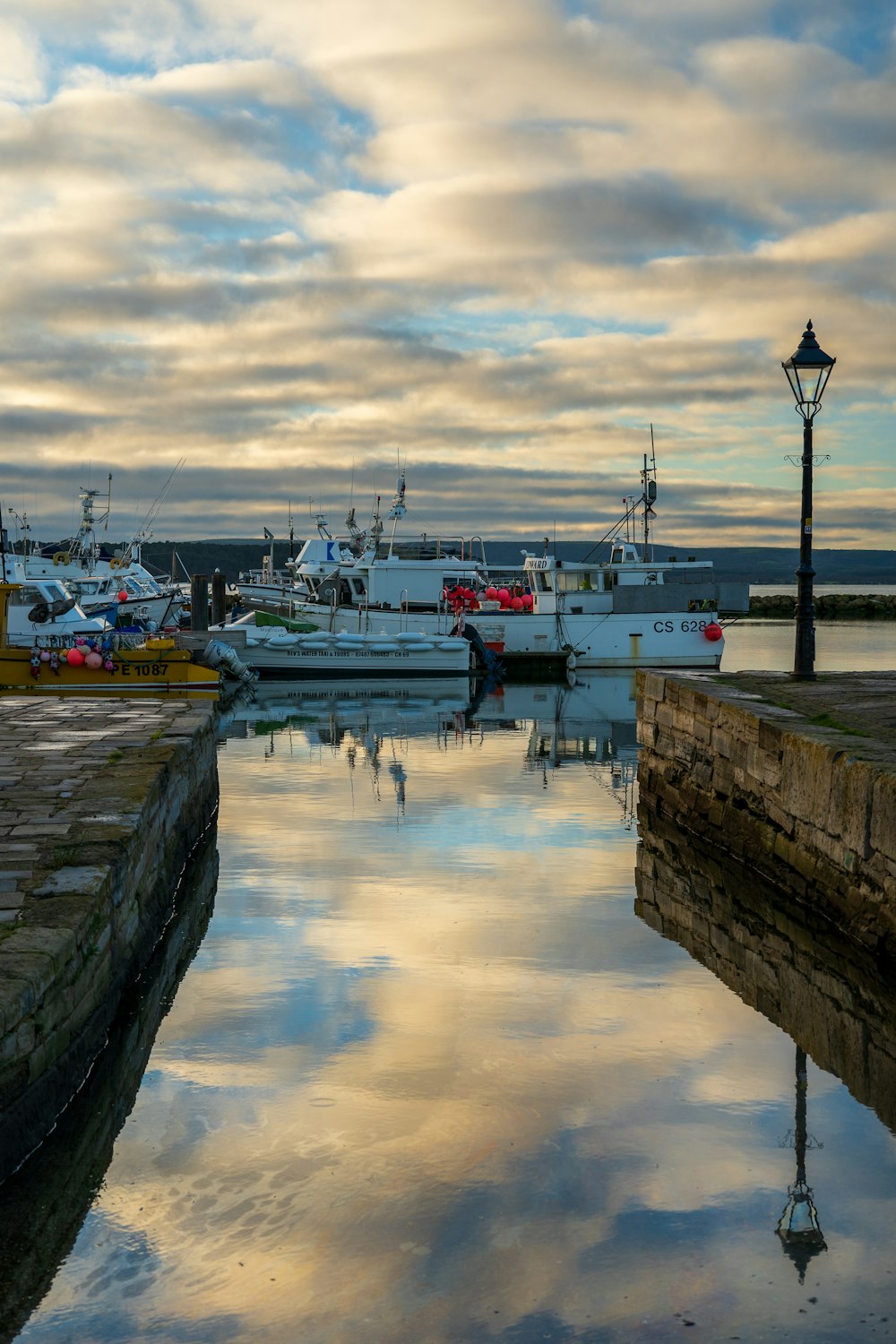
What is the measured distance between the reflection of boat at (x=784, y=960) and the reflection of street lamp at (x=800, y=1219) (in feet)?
1.66

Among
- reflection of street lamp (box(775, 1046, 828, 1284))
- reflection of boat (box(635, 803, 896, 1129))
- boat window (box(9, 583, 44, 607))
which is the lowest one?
reflection of boat (box(635, 803, 896, 1129))

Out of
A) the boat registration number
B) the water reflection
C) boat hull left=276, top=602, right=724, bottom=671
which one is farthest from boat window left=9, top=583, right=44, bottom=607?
the water reflection

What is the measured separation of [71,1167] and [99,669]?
17.7 m

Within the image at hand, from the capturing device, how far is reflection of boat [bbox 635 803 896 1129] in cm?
664

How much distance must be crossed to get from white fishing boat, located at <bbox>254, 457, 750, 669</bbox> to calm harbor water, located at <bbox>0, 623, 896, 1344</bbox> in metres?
24.5

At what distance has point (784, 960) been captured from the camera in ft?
27.6

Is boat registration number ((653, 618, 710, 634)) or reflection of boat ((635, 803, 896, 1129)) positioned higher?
boat registration number ((653, 618, 710, 634))

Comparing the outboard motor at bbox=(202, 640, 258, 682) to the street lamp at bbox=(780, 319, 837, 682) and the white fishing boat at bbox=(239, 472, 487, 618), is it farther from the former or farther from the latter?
the street lamp at bbox=(780, 319, 837, 682)

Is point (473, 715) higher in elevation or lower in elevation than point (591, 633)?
lower

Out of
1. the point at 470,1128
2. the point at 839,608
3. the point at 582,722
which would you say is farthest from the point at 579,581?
the point at 839,608

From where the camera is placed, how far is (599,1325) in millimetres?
4012

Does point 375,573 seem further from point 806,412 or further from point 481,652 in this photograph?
point 806,412

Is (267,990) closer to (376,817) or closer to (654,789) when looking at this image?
(376,817)

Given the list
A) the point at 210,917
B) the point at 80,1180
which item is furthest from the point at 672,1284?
the point at 210,917
